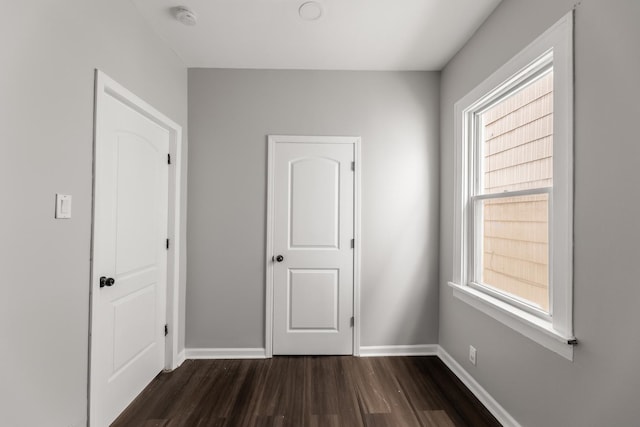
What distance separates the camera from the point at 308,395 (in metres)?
2.14

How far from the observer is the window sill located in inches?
55.1

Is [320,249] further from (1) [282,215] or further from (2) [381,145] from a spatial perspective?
(2) [381,145]

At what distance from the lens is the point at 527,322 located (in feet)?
5.19

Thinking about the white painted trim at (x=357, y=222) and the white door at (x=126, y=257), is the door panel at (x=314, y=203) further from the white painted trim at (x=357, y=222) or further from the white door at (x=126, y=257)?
the white door at (x=126, y=257)

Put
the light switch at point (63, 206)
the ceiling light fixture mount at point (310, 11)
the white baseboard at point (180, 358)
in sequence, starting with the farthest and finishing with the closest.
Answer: the white baseboard at point (180, 358) < the ceiling light fixture mount at point (310, 11) < the light switch at point (63, 206)

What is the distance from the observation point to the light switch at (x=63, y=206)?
1.36m

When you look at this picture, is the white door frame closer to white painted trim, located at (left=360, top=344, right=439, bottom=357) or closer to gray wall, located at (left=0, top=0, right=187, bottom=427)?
white painted trim, located at (left=360, top=344, right=439, bottom=357)

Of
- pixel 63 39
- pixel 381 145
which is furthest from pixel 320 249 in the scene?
pixel 63 39

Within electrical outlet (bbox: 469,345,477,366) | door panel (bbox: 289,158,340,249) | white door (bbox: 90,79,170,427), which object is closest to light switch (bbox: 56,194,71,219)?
white door (bbox: 90,79,170,427)

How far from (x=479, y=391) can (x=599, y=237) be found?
1401mm

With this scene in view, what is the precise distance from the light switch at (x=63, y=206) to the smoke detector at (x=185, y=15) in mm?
1377

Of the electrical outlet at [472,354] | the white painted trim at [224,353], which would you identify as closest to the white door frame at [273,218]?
the white painted trim at [224,353]

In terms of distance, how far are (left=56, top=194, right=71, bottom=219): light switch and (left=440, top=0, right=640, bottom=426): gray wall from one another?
2325mm

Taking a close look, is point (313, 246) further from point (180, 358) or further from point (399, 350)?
point (180, 358)
